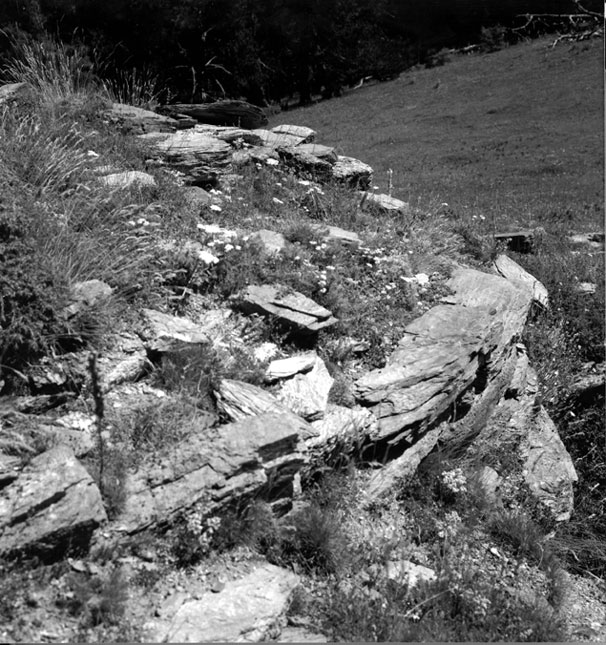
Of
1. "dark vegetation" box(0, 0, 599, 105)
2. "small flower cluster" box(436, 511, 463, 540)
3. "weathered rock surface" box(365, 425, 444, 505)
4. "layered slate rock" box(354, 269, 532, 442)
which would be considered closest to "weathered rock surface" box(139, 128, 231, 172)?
"dark vegetation" box(0, 0, 599, 105)

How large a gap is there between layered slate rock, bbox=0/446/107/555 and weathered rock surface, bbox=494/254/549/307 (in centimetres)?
658

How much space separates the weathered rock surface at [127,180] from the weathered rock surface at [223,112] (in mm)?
4277

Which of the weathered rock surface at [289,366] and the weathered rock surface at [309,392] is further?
the weathered rock surface at [289,366]

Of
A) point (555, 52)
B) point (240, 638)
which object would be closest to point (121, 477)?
point (240, 638)

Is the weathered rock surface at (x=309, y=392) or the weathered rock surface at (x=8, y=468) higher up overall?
the weathered rock surface at (x=8, y=468)

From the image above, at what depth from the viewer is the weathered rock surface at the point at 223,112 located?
450 inches

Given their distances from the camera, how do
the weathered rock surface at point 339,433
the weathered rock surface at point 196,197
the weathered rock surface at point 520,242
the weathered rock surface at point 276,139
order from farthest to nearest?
the weathered rock surface at point 520,242 → the weathered rock surface at point 276,139 → the weathered rock surface at point 196,197 → the weathered rock surface at point 339,433

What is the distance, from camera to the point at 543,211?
1828 cm

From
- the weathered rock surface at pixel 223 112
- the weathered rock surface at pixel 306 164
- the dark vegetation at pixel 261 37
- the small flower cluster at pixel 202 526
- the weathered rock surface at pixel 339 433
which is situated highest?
the dark vegetation at pixel 261 37

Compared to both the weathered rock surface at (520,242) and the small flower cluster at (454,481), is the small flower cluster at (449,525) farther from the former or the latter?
the weathered rock surface at (520,242)

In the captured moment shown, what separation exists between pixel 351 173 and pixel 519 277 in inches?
115

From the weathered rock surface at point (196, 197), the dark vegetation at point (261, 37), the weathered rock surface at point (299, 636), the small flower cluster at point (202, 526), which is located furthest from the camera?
the dark vegetation at point (261, 37)

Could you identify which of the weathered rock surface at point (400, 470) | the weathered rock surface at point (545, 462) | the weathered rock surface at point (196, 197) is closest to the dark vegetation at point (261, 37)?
the weathered rock surface at point (196, 197)

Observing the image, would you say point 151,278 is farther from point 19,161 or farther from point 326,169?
point 326,169
